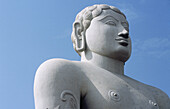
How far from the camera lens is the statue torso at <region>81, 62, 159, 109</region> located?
19.6 feet

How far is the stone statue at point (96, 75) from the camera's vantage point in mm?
5766

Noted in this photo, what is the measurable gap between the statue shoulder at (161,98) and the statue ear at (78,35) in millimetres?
1797

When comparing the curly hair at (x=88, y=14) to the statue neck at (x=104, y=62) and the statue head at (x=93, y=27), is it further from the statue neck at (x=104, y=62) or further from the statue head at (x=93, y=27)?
the statue neck at (x=104, y=62)

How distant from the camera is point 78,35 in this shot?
718 cm

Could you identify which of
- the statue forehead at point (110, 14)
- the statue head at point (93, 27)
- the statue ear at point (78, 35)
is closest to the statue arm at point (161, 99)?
the statue head at point (93, 27)

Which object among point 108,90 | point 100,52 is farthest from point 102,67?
point 108,90

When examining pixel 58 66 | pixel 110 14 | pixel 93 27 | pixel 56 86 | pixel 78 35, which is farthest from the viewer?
pixel 78 35

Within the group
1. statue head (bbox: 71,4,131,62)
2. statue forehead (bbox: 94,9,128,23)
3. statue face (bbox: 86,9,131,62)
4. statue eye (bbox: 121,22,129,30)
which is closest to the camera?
statue face (bbox: 86,9,131,62)

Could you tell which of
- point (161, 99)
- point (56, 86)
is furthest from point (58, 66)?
point (161, 99)

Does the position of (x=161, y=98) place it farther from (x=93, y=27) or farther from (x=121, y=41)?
(x=93, y=27)

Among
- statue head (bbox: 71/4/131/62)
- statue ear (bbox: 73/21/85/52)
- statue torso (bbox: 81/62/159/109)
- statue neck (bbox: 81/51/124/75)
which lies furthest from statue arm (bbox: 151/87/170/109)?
statue ear (bbox: 73/21/85/52)

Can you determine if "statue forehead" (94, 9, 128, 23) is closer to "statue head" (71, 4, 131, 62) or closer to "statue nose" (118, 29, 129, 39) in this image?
"statue head" (71, 4, 131, 62)

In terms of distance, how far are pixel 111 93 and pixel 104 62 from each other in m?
0.92

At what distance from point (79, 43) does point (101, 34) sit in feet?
2.12
